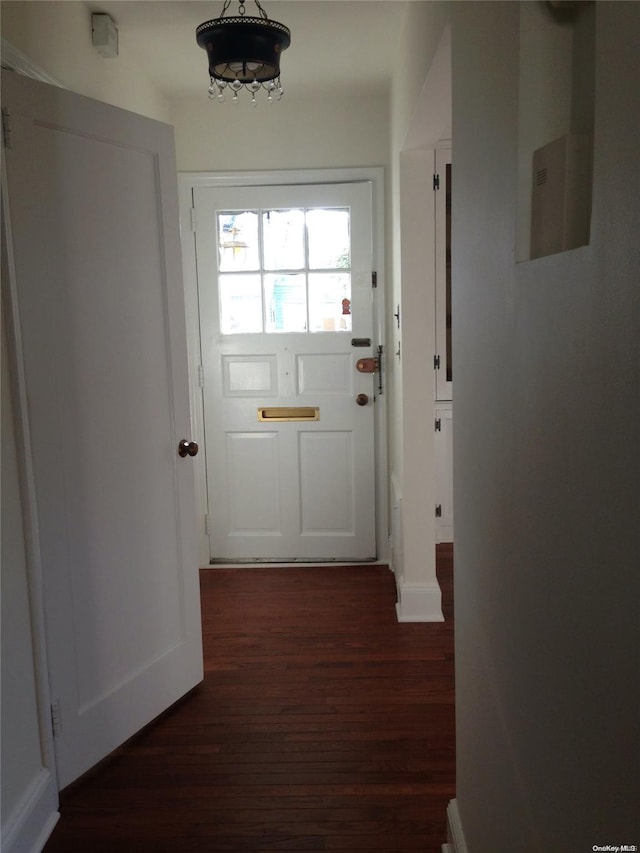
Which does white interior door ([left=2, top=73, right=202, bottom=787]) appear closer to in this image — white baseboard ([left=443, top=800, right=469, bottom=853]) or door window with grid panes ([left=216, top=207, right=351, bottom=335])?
white baseboard ([left=443, top=800, right=469, bottom=853])

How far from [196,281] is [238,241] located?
32 centimetres

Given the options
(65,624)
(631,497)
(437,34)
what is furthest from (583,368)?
(65,624)

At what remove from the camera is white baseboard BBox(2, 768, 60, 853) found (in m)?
1.82

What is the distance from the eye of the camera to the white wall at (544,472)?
743 mm

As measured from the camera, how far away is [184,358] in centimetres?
263

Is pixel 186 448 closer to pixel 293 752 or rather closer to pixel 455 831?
pixel 293 752

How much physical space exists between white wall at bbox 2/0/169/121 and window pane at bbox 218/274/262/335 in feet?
3.19

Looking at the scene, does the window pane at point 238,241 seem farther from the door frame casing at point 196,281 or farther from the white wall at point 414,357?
the white wall at point 414,357

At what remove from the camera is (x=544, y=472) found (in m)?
1.02

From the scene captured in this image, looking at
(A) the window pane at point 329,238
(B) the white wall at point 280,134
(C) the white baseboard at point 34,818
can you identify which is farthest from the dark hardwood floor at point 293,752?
(B) the white wall at point 280,134

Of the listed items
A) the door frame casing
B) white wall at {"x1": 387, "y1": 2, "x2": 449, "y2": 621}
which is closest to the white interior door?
white wall at {"x1": 387, "y1": 2, "x2": 449, "y2": 621}

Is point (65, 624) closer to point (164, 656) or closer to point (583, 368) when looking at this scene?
point (164, 656)

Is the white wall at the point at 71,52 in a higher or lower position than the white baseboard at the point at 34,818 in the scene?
higher

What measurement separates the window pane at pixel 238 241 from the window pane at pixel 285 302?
143 mm
